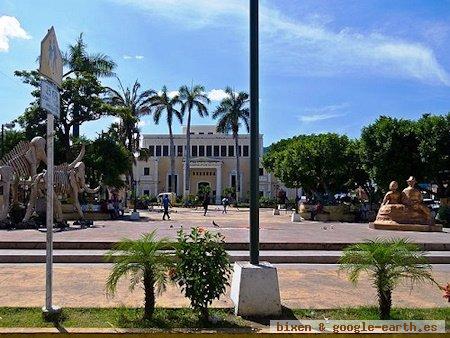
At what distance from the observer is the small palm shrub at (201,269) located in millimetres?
4953

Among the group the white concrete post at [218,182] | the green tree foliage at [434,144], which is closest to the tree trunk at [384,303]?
the green tree foliage at [434,144]

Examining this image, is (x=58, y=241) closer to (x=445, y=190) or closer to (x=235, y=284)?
(x=235, y=284)

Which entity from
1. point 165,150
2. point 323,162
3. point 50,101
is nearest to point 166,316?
point 50,101

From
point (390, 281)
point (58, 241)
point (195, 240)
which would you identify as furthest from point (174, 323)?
point (58, 241)

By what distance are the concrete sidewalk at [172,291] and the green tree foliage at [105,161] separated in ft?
73.7

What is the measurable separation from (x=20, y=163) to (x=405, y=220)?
16780 mm

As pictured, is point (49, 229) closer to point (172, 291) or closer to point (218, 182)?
point (172, 291)

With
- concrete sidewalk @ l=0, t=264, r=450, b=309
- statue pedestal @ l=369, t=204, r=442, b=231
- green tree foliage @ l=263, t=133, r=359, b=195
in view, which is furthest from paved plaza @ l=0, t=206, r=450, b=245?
green tree foliage @ l=263, t=133, r=359, b=195

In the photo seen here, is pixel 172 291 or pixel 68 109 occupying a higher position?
pixel 68 109

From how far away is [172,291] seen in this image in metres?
6.95

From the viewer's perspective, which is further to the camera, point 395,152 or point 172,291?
point 395,152

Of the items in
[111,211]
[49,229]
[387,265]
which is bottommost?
[111,211]

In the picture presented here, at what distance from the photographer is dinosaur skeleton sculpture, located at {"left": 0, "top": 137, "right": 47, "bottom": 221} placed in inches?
698

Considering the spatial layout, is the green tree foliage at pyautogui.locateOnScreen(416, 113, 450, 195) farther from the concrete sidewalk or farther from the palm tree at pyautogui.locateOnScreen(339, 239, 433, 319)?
the palm tree at pyautogui.locateOnScreen(339, 239, 433, 319)
